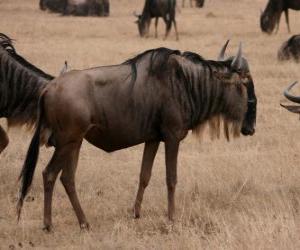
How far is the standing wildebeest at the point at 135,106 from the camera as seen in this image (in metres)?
6.01

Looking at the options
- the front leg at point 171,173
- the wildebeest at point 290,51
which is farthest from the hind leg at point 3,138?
the wildebeest at point 290,51

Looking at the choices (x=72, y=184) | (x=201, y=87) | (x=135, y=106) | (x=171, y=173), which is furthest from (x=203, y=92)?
(x=72, y=184)

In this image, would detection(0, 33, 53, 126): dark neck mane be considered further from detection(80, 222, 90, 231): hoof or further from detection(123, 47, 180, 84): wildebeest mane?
detection(80, 222, 90, 231): hoof

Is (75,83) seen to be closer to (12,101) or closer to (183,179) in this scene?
(12,101)

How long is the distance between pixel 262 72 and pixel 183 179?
7279mm

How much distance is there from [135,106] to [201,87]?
556 mm

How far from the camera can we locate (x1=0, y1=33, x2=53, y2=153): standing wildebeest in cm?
738

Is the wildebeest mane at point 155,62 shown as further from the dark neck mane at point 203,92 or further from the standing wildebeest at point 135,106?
the dark neck mane at point 203,92

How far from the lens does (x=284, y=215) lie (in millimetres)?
6258

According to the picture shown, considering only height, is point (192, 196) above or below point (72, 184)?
below

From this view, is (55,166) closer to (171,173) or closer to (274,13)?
(171,173)

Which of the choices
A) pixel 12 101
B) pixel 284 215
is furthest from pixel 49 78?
pixel 284 215

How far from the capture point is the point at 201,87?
634 centimetres

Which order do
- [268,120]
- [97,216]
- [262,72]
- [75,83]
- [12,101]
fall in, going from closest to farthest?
Result: 1. [75,83]
2. [97,216]
3. [12,101]
4. [268,120]
5. [262,72]
